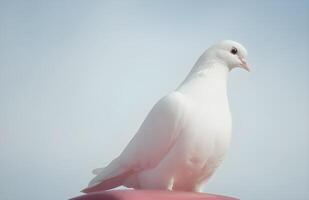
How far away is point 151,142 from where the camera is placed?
12.1 feet

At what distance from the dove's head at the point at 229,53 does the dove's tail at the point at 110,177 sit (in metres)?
1.19

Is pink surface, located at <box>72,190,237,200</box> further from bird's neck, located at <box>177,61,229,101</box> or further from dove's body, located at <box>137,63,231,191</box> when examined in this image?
bird's neck, located at <box>177,61,229,101</box>

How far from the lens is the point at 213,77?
12.6ft

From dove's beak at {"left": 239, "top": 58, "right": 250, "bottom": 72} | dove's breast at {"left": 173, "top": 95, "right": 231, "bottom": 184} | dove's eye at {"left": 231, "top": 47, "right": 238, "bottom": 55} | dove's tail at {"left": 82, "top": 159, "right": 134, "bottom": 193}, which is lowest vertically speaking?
dove's tail at {"left": 82, "top": 159, "right": 134, "bottom": 193}

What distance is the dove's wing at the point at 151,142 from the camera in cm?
359

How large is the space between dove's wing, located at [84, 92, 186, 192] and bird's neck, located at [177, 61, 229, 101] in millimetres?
143

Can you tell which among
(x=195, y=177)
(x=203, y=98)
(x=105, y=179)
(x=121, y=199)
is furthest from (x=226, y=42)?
(x=121, y=199)

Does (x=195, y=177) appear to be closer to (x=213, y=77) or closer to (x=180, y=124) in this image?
(x=180, y=124)

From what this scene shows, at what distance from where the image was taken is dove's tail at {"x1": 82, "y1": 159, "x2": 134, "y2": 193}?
379 cm

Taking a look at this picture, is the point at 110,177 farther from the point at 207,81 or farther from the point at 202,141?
the point at 207,81

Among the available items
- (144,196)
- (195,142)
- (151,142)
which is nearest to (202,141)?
(195,142)

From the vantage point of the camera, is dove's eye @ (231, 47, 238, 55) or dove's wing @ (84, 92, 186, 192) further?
dove's eye @ (231, 47, 238, 55)

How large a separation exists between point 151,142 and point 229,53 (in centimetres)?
103

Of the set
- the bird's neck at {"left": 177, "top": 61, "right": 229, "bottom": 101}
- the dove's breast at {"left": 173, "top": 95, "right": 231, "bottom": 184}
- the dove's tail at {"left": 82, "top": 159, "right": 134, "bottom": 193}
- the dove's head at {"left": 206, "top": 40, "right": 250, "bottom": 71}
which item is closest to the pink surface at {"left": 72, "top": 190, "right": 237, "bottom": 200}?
the dove's breast at {"left": 173, "top": 95, "right": 231, "bottom": 184}
